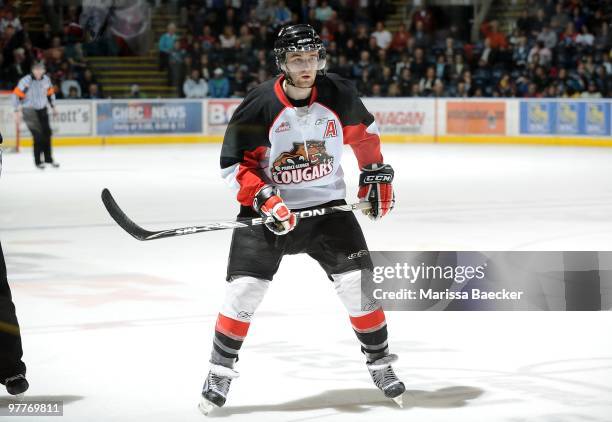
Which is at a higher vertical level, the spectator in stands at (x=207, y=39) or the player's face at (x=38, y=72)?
the spectator in stands at (x=207, y=39)

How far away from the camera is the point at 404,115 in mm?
17875

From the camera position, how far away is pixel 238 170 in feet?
12.1

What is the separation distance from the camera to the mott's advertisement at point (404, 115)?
58.3ft

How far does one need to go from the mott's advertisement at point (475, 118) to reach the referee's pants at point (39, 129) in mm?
6635

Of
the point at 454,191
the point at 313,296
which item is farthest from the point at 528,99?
the point at 313,296

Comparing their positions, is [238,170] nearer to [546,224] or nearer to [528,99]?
[546,224]

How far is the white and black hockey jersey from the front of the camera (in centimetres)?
365

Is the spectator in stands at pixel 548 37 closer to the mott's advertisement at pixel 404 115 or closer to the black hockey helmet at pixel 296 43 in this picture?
the mott's advertisement at pixel 404 115

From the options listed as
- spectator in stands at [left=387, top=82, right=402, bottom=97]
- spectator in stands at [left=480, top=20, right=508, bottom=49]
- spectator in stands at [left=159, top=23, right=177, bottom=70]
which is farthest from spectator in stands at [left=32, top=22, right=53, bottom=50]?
spectator in stands at [left=480, top=20, right=508, bottom=49]

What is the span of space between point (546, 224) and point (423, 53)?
35.7 ft

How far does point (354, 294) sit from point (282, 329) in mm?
1303

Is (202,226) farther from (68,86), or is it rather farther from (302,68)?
(68,86)

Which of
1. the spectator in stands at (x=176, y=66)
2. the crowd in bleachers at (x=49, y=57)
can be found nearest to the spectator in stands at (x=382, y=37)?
the spectator in stands at (x=176, y=66)

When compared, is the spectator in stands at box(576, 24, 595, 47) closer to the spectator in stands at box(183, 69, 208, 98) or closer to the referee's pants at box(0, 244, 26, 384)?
the spectator in stands at box(183, 69, 208, 98)
